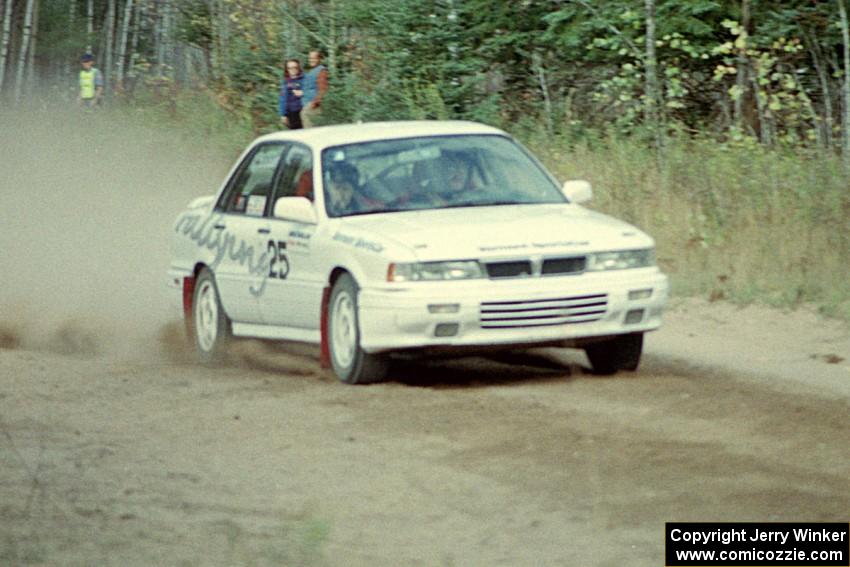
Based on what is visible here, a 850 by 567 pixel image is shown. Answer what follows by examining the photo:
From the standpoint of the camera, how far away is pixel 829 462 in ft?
23.9

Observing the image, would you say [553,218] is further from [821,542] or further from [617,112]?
[617,112]

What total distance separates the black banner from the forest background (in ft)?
21.5

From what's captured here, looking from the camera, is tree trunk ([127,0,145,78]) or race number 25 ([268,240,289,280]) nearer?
race number 25 ([268,240,289,280])

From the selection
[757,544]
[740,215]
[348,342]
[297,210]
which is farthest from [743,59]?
[757,544]

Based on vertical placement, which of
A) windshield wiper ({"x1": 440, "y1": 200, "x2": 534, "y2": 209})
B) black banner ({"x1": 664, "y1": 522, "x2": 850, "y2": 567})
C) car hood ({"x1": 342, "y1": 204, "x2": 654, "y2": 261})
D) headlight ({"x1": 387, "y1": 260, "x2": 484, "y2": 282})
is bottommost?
black banner ({"x1": 664, "y1": 522, "x2": 850, "y2": 567})

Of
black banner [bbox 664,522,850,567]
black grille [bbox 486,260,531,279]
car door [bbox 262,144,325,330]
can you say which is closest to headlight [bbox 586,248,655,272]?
black grille [bbox 486,260,531,279]

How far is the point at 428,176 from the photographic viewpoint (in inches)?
→ 429

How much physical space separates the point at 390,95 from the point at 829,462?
20302 mm

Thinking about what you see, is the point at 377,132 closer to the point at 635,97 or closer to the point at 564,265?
the point at 564,265

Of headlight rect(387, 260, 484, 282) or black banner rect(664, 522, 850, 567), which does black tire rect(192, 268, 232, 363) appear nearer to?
headlight rect(387, 260, 484, 282)

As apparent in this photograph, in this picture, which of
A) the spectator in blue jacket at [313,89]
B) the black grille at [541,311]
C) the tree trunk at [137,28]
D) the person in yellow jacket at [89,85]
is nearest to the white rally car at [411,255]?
the black grille at [541,311]

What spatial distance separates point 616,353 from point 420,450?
9.22 ft

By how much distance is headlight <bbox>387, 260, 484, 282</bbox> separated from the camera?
382 inches

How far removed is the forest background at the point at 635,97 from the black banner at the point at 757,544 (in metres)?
6.56
